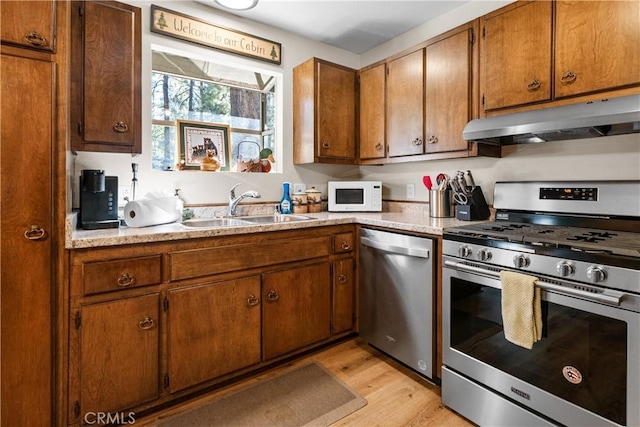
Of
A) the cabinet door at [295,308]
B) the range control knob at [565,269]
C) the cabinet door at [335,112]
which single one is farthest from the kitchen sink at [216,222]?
the range control knob at [565,269]

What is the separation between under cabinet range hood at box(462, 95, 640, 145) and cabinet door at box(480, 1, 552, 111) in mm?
153

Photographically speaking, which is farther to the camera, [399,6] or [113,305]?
[399,6]

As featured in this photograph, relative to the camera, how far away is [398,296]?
198 centimetres

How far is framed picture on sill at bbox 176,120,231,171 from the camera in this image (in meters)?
2.40

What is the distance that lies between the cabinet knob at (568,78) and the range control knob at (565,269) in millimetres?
981

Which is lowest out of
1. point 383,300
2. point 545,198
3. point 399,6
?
point 383,300

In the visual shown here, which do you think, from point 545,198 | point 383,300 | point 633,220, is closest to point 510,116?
point 545,198

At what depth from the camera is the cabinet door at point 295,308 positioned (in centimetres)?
194

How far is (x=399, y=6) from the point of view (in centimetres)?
235

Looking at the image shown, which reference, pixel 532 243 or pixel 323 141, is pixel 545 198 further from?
pixel 323 141

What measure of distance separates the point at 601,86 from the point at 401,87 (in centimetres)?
123

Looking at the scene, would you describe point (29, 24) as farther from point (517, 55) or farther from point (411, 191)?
point (411, 191)

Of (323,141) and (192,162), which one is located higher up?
(323,141)

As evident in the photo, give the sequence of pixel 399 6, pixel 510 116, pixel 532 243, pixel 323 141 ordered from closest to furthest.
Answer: pixel 532 243 → pixel 510 116 → pixel 399 6 → pixel 323 141
